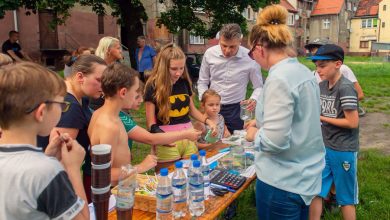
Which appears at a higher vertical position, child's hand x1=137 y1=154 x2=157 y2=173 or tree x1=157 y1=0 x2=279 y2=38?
tree x1=157 y1=0 x2=279 y2=38

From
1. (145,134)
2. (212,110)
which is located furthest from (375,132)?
(145,134)

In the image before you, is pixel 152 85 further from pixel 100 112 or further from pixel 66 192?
pixel 66 192

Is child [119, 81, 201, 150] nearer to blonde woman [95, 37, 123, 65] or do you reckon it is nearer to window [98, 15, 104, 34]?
blonde woman [95, 37, 123, 65]

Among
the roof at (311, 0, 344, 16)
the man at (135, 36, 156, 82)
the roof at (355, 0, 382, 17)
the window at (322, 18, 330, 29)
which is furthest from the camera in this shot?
the roof at (355, 0, 382, 17)

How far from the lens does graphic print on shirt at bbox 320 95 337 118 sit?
3143 millimetres

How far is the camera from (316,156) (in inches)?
81.9

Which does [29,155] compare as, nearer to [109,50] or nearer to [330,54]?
[330,54]

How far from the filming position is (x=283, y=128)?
1863mm

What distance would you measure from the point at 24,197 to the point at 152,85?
202 centimetres

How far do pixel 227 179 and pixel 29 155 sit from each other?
1524mm

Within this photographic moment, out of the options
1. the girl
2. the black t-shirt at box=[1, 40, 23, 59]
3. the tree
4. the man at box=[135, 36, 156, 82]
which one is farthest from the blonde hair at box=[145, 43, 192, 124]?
the tree

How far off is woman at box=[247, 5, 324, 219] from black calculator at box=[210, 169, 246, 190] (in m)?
0.30

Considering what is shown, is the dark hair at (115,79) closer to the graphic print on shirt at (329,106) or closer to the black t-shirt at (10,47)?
the graphic print on shirt at (329,106)

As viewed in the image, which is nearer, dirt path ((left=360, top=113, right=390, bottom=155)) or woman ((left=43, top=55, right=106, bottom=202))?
woman ((left=43, top=55, right=106, bottom=202))
